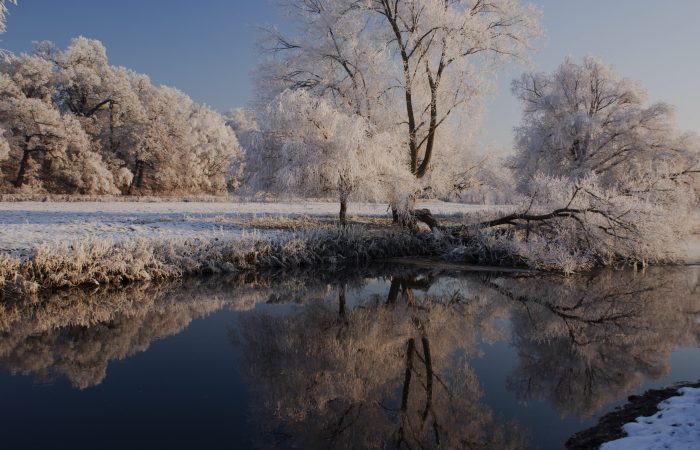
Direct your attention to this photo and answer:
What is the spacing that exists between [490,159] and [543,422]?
1870 centimetres

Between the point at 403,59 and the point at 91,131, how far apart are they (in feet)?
93.6

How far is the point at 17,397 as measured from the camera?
19.6 feet

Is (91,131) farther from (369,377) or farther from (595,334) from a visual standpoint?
(595,334)

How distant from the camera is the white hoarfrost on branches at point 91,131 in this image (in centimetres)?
3322

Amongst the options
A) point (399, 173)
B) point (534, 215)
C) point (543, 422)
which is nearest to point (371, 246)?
point (399, 173)

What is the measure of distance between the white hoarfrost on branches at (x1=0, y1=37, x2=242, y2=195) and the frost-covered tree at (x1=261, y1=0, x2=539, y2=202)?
1887cm

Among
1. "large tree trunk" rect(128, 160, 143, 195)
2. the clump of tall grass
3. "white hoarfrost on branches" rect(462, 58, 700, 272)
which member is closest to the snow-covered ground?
"white hoarfrost on branches" rect(462, 58, 700, 272)

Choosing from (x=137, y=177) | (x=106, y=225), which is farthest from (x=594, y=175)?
(x=137, y=177)

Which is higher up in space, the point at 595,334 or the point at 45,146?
the point at 45,146

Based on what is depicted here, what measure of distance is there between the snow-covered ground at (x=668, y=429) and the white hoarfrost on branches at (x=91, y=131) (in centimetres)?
3476

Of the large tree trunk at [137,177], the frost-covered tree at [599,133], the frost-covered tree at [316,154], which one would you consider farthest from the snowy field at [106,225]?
the large tree trunk at [137,177]

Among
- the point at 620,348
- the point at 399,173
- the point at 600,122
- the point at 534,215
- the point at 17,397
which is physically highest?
the point at 600,122

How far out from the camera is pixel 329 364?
7.27m

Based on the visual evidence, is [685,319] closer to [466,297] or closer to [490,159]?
[466,297]
